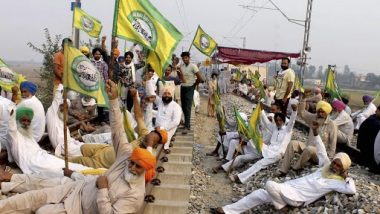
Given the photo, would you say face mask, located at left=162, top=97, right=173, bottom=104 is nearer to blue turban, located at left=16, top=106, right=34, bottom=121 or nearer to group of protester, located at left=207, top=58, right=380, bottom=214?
group of protester, located at left=207, top=58, right=380, bottom=214

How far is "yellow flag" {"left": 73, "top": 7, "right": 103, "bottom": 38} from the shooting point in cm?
1107

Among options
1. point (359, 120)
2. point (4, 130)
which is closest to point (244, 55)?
point (359, 120)

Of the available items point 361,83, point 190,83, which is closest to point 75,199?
point 190,83

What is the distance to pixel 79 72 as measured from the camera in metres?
5.16

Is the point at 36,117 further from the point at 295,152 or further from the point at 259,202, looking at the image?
the point at 295,152

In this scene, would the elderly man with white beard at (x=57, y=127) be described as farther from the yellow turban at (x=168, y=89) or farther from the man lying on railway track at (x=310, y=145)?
the man lying on railway track at (x=310, y=145)

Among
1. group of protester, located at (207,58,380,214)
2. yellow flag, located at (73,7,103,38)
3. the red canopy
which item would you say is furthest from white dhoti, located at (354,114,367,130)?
yellow flag, located at (73,7,103,38)

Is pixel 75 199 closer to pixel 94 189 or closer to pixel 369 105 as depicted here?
pixel 94 189

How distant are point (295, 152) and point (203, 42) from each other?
688cm

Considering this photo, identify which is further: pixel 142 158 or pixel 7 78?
pixel 7 78

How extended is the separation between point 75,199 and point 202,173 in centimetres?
426

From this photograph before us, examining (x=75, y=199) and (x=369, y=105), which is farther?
(x=369, y=105)

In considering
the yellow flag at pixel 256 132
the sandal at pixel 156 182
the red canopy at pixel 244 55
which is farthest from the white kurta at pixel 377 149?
the red canopy at pixel 244 55

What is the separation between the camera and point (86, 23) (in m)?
11.6
